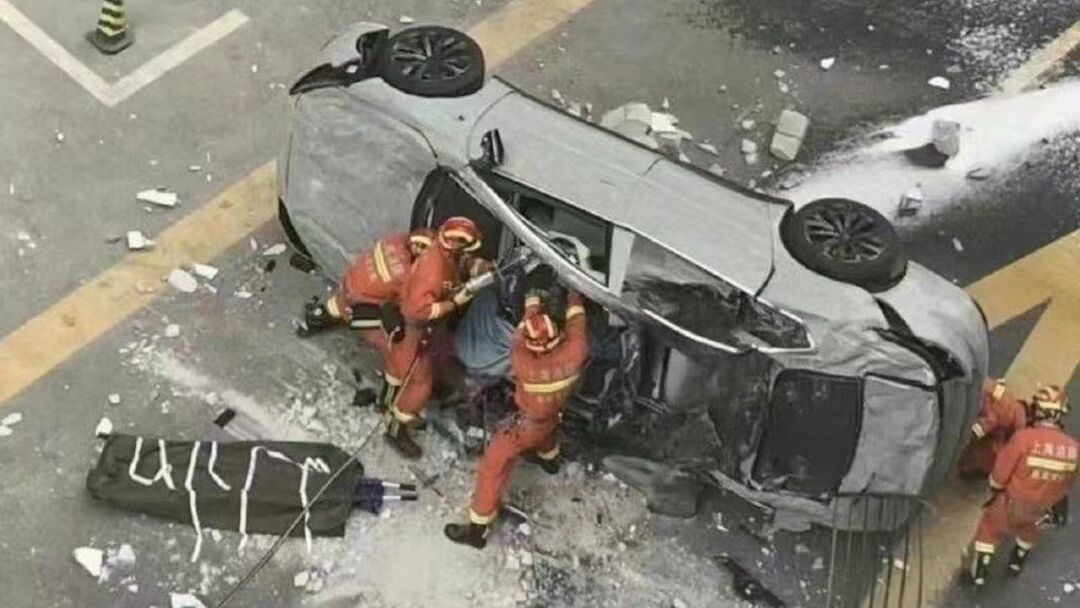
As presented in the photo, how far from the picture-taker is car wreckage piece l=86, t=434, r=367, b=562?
25.7 feet

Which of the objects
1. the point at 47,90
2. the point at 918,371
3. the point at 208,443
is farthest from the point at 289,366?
the point at 918,371

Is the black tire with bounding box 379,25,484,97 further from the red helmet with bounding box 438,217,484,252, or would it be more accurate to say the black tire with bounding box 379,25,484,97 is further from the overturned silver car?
the red helmet with bounding box 438,217,484,252

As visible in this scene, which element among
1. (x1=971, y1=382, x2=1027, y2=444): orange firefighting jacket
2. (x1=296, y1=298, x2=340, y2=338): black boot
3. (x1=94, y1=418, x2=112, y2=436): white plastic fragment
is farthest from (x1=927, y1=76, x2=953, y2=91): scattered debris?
→ (x1=94, y1=418, x2=112, y2=436): white plastic fragment

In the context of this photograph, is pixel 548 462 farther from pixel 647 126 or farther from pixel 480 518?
pixel 647 126

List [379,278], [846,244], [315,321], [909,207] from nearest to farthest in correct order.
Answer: [846,244], [379,278], [315,321], [909,207]

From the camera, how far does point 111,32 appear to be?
9.75 metres

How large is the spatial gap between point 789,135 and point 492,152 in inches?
108

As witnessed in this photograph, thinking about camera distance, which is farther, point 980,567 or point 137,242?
point 137,242

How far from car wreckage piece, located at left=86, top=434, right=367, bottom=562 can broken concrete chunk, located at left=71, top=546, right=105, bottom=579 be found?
9.9 inches

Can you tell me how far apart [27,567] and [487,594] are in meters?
2.11

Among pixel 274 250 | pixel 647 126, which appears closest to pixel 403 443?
pixel 274 250

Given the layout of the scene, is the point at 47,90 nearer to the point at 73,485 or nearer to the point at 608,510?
the point at 73,485

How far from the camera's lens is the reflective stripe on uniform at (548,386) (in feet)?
24.2

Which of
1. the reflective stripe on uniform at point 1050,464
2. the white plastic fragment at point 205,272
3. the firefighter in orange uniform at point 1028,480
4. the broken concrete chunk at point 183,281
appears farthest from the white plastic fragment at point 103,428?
the reflective stripe on uniform at point 1050,464
